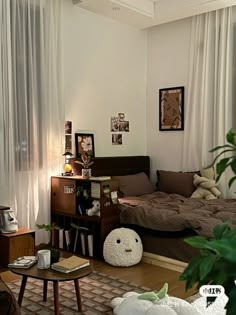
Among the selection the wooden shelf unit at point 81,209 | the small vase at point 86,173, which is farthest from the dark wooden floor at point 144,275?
the small vase at point 86,173

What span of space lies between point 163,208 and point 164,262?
620mm

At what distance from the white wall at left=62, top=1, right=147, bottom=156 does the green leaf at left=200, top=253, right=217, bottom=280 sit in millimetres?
4119

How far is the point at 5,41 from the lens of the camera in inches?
149

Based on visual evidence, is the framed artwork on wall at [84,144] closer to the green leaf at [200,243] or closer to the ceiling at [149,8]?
the ceiling at [149,8]

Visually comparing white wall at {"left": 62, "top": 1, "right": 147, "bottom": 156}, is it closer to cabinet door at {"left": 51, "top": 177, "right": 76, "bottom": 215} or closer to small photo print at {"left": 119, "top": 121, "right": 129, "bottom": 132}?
small photo print at {"left": 119, "top": 121, "right": 129, "bottom": 132}

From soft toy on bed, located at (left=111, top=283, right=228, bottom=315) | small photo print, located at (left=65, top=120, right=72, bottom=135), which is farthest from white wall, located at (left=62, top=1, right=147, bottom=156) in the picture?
soft toy on bed, located at (left=111, top=283, right=228, bottom=315)

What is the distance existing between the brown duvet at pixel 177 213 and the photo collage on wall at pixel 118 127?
1.01 m

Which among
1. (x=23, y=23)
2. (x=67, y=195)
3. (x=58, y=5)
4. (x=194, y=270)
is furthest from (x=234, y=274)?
(x=58, y=5)

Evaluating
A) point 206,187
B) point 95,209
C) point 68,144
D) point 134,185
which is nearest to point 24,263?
point 95,209

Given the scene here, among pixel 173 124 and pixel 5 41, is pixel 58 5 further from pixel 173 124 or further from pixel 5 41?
pixel 173 124

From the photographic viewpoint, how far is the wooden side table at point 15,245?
3514 mm

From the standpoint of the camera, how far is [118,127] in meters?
5.21

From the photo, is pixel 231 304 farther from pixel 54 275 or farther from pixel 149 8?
pixel 149 8

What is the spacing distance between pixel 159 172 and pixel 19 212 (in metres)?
2.12
